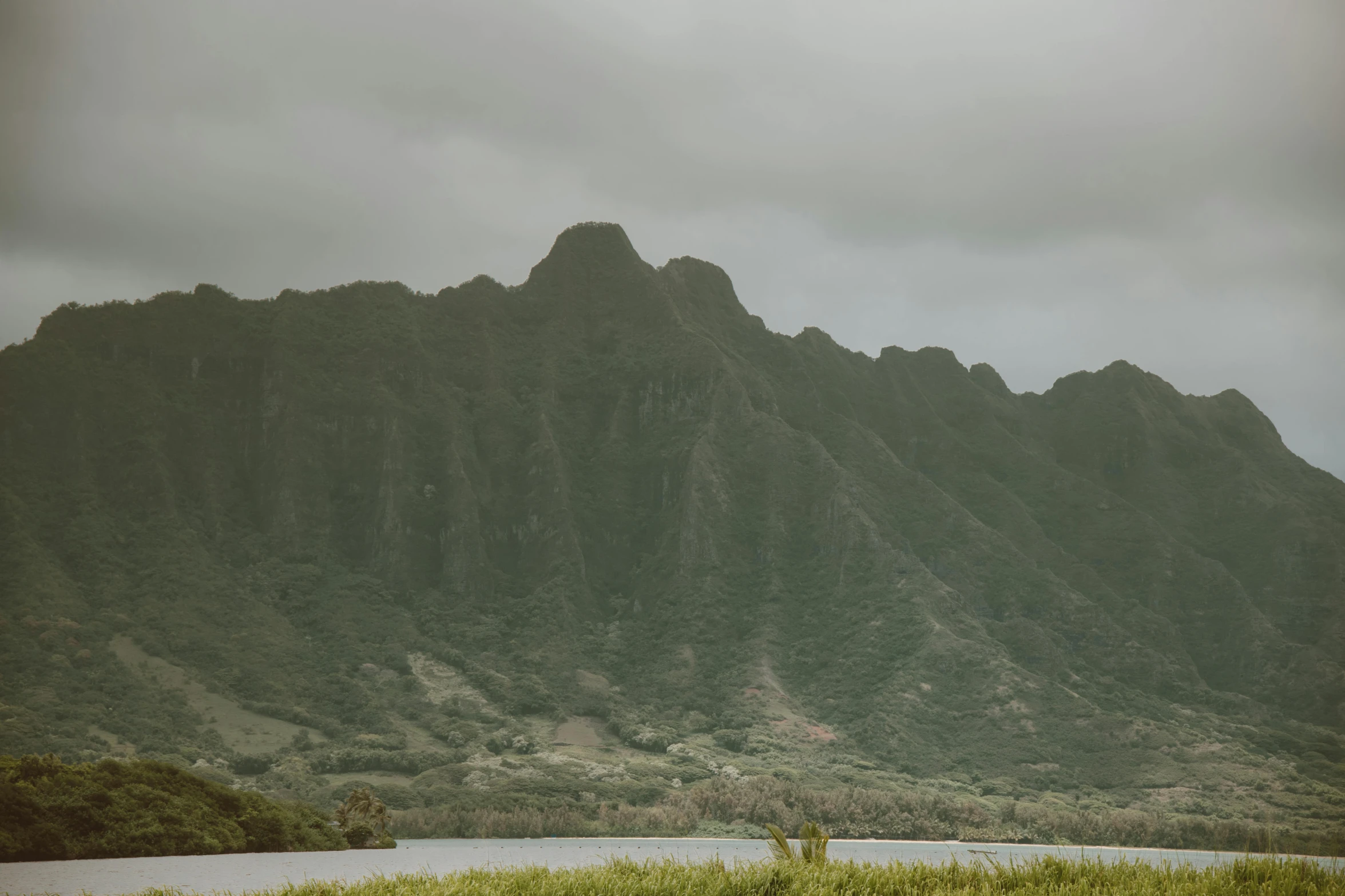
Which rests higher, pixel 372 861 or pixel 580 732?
pixel 372 861

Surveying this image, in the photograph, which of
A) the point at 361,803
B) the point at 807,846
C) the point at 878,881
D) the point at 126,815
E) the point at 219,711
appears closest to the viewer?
the point at 878,881

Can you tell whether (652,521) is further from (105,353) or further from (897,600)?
(105,353)

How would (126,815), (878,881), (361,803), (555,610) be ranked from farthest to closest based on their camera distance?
(555,610)
(361,803)
(126,815)
(878,881)

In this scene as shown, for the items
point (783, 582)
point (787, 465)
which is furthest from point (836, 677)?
point (787, 465)

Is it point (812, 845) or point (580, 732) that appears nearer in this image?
point (812, 845)

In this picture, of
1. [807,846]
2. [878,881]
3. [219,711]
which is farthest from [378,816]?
[219,711]

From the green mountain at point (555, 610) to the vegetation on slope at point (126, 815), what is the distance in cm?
4764

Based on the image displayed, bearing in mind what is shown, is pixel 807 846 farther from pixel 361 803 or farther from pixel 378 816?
pixel 361 803

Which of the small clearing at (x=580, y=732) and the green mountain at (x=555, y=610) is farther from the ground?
the green mountain at (x=555, y=610)

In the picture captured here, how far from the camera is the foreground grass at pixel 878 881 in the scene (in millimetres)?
26734

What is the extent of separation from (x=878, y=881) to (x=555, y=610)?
140790 millimetres

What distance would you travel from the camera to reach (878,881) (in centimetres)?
2852

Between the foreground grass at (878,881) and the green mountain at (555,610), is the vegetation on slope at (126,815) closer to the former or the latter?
the foreground grass at (878,881)

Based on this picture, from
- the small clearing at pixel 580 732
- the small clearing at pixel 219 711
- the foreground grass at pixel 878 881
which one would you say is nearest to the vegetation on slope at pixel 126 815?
the foreground grass at pixel 878 881
